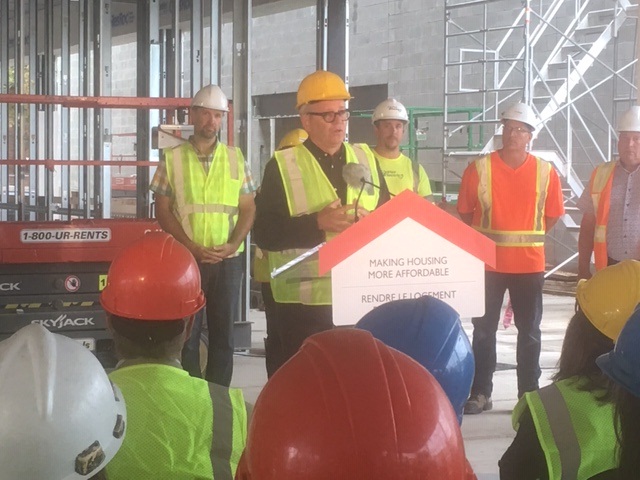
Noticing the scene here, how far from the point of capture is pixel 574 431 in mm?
2342

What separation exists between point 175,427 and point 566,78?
464 inches

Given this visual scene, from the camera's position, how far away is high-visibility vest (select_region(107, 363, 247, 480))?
81.4 inches

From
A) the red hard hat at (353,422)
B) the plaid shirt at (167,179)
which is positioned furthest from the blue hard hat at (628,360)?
the plaid shirt at (167,179)

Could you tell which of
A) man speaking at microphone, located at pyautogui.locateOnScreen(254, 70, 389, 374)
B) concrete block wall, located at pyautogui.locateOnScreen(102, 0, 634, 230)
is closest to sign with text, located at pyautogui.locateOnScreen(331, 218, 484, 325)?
man speaking at microphone, located at pyautogui.locateOnScreen(254, 70, 389, 374)

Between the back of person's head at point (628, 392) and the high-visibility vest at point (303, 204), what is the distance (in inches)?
A: 87.0

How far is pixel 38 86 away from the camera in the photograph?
45.1ft

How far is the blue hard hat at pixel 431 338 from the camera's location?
181 centimetres

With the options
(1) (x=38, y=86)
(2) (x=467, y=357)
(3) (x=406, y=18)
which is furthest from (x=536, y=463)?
(3) (x=406, y=18)

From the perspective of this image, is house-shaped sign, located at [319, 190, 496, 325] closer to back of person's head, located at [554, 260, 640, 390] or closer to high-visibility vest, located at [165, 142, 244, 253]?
back of person's head, located at [554, 260, 640, 390]

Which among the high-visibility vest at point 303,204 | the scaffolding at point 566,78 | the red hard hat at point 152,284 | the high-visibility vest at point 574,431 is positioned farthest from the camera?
the scaffolding at point 566,78

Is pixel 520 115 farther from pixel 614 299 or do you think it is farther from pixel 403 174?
pixel 614 299

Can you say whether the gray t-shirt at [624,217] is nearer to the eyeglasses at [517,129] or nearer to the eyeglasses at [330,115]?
the eyeglasses at [517,129]

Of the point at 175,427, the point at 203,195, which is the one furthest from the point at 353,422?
the point at 203,195

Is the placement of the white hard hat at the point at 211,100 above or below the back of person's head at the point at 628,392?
above
